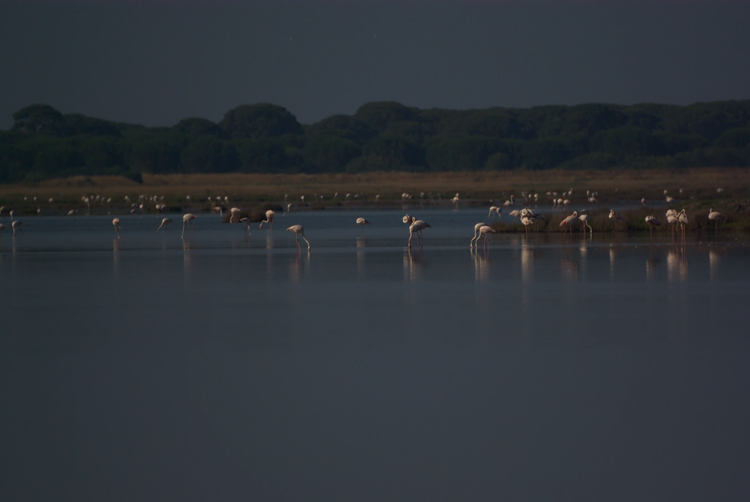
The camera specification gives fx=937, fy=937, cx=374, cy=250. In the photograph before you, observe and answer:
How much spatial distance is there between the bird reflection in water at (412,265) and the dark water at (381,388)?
6.0 inches

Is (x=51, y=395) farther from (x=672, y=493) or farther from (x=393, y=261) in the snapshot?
(x=393, y=261)

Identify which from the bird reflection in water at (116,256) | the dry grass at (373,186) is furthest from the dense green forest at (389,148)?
the bird reflection in water at (116,256)

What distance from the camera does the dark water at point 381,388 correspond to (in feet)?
15.8

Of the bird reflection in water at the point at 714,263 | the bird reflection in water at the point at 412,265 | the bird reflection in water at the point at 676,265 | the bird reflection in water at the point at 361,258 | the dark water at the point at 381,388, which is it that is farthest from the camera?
the bird reflection in water at the point at 361,258

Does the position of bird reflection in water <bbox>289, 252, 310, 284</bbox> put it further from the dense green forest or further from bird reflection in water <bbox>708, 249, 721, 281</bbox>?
the dense green forest

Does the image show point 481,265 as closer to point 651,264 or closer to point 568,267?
point 568,267

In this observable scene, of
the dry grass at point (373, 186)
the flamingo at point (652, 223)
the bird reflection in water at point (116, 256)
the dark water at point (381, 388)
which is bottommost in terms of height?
the dark water at point (381, 388)

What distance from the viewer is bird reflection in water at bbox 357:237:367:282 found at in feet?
45.4

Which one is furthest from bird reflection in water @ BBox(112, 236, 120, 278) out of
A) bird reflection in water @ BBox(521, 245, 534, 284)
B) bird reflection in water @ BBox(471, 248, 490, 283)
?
bird reflection in water @ BBox(521, 245, 534, 284)

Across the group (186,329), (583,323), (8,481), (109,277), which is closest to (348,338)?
(186,329)

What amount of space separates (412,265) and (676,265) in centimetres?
414

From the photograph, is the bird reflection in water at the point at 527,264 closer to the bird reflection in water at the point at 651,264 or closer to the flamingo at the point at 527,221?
the bird reflection in water at the point at 651,264

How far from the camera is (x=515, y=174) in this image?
89.4m

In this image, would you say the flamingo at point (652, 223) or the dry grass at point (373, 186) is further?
the dry grass at point (373, 186)
